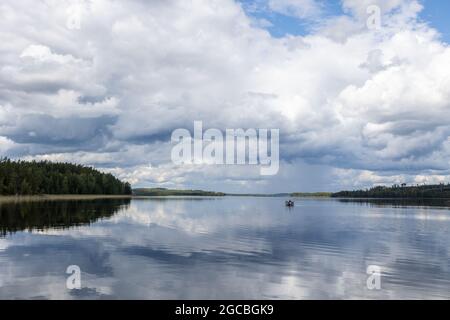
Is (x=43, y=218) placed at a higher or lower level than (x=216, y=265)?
higher

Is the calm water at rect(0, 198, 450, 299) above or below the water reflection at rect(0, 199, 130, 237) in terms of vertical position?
below

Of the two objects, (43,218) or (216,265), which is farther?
(43,218)

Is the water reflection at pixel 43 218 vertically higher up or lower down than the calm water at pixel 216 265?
higher up

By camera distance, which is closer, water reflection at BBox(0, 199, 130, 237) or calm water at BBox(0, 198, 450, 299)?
calm water at BBox(0, 198, 450, 299)

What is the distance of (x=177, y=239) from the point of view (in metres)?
56.0

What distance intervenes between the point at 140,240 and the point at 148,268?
19.8 metres

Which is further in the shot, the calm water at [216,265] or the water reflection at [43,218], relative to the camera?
the water reflection at [43,218]

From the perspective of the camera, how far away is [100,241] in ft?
166

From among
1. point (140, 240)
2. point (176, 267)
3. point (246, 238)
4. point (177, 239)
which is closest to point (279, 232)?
point (246, 238)
